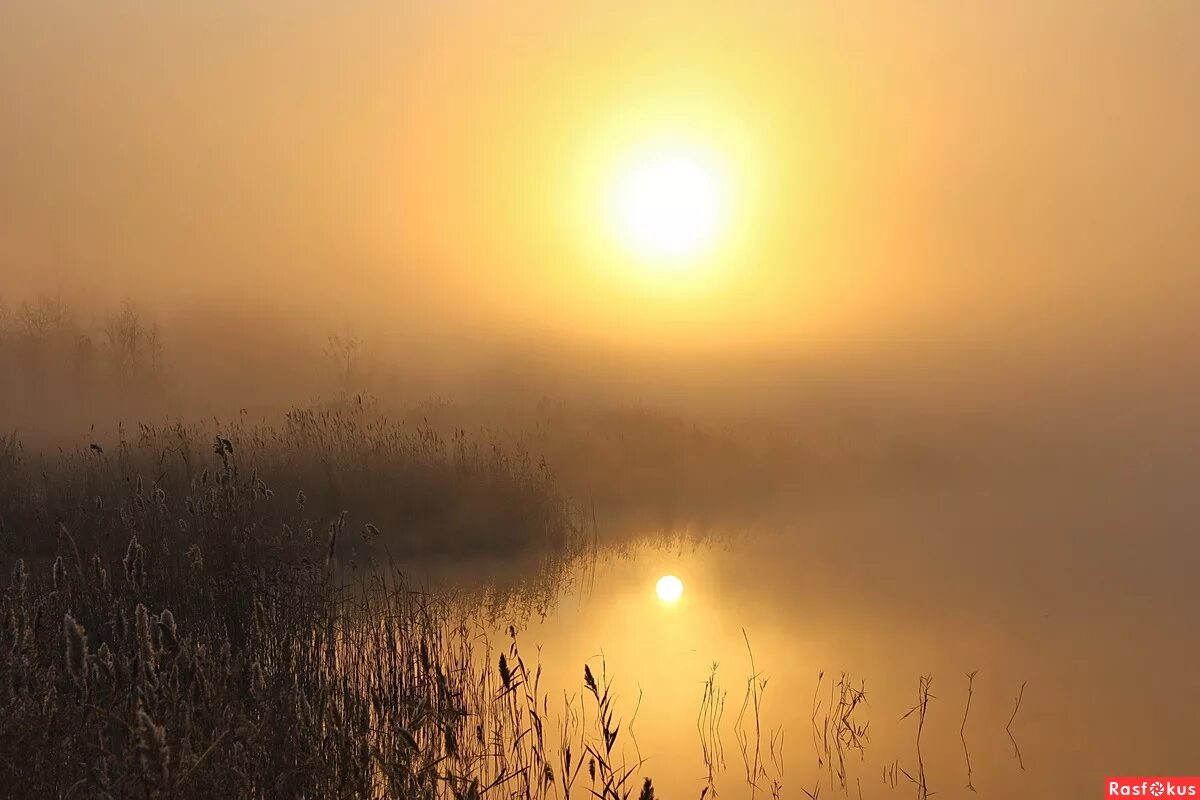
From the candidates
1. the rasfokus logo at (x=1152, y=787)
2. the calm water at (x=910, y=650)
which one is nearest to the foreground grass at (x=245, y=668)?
the calm water at (x=910, y=650)

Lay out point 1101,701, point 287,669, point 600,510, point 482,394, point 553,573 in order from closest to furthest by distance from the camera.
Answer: point 287,669
point 1101,701
point 553,573
point 600,510
point 482,394

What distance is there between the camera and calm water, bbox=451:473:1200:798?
3.94 metres

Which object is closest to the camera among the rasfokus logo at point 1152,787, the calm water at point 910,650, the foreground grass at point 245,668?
the foreground grass at point 245,668

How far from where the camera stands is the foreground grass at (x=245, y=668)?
236cm

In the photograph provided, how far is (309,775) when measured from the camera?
9.41 feet

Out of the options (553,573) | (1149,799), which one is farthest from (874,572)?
(1149,799)

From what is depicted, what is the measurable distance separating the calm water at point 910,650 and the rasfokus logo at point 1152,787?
0.25 ft

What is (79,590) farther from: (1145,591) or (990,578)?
(1145,591)

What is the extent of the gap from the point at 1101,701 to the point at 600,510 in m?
7.17

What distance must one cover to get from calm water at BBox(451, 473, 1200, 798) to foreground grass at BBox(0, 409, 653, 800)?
594 millimetres

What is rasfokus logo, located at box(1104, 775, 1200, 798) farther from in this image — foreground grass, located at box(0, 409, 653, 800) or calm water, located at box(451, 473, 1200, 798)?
foreground grass, located at box(0, 409, 653, 800)

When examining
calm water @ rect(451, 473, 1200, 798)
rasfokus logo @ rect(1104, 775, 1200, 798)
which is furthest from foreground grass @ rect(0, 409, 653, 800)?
rasfokus logo @ rect(1104, 775, 1200, 798)

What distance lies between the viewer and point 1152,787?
3.79 meters

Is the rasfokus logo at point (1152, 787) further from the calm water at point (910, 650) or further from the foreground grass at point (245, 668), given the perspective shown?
the foreground grass at point (245, 668)
